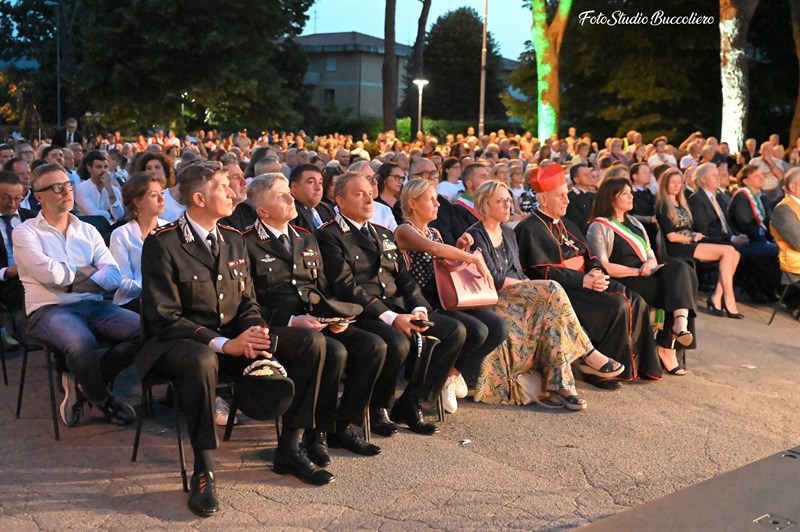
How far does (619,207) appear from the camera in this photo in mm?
7941

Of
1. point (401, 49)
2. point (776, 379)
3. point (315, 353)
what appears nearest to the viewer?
point (315, 353)

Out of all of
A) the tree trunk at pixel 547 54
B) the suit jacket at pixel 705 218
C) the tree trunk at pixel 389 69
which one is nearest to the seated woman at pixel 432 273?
the suit jacket at pixel 705 218

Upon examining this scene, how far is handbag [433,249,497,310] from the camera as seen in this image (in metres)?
6.32

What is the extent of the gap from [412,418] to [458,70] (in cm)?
5150

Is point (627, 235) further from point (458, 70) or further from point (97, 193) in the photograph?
point (458, 70)

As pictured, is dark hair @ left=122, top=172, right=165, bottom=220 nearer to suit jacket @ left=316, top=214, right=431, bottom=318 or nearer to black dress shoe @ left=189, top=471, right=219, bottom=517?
suit jacket @ left=316, top=214, right=431, bottom=318

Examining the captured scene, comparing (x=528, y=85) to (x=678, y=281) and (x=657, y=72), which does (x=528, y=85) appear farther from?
(x=678, y=281)

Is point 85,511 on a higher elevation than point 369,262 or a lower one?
lower

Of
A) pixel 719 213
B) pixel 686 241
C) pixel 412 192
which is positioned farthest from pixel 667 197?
pixel 412 192

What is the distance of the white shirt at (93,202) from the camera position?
886 centimetres

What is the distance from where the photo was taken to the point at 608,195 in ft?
26.0

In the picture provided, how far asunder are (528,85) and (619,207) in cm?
2589

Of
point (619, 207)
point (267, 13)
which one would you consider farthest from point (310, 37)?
point (619, 207)

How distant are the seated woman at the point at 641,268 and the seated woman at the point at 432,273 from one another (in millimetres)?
1751
